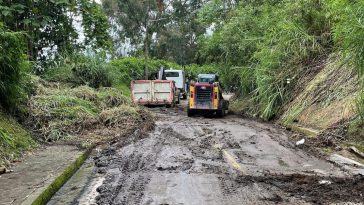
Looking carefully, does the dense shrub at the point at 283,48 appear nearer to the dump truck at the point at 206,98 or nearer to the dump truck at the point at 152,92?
the dump truck at the point at 206,98

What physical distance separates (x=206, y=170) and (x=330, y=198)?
8.74 ft

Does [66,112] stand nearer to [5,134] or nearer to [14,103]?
[14,103]

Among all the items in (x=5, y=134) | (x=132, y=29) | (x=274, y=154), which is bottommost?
(x=274, y=154)

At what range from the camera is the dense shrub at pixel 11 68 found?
10.5 metres

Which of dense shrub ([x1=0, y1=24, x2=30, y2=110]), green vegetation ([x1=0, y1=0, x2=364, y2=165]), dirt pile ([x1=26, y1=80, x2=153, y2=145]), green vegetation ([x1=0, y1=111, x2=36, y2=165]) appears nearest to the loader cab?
green vegetation ([x1=0, y1=0, x2=364, y2=165])

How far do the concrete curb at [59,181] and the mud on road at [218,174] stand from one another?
0.40 metres

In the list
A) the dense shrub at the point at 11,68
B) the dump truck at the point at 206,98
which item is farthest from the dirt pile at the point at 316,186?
the dump truck at the point at 206,98

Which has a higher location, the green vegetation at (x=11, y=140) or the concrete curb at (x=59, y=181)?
the green vegetation at (x=11, y=140)

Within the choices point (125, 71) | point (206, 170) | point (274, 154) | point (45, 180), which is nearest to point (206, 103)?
point (274, 154)

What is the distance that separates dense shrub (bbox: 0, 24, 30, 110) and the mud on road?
2780 millimetres

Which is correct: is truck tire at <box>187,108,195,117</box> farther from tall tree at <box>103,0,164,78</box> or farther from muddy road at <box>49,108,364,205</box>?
tall tree at <box>103,0,164,78</box>

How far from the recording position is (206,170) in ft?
28.7

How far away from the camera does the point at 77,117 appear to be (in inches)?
548

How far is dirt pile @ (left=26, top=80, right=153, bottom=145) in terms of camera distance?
12.4m
